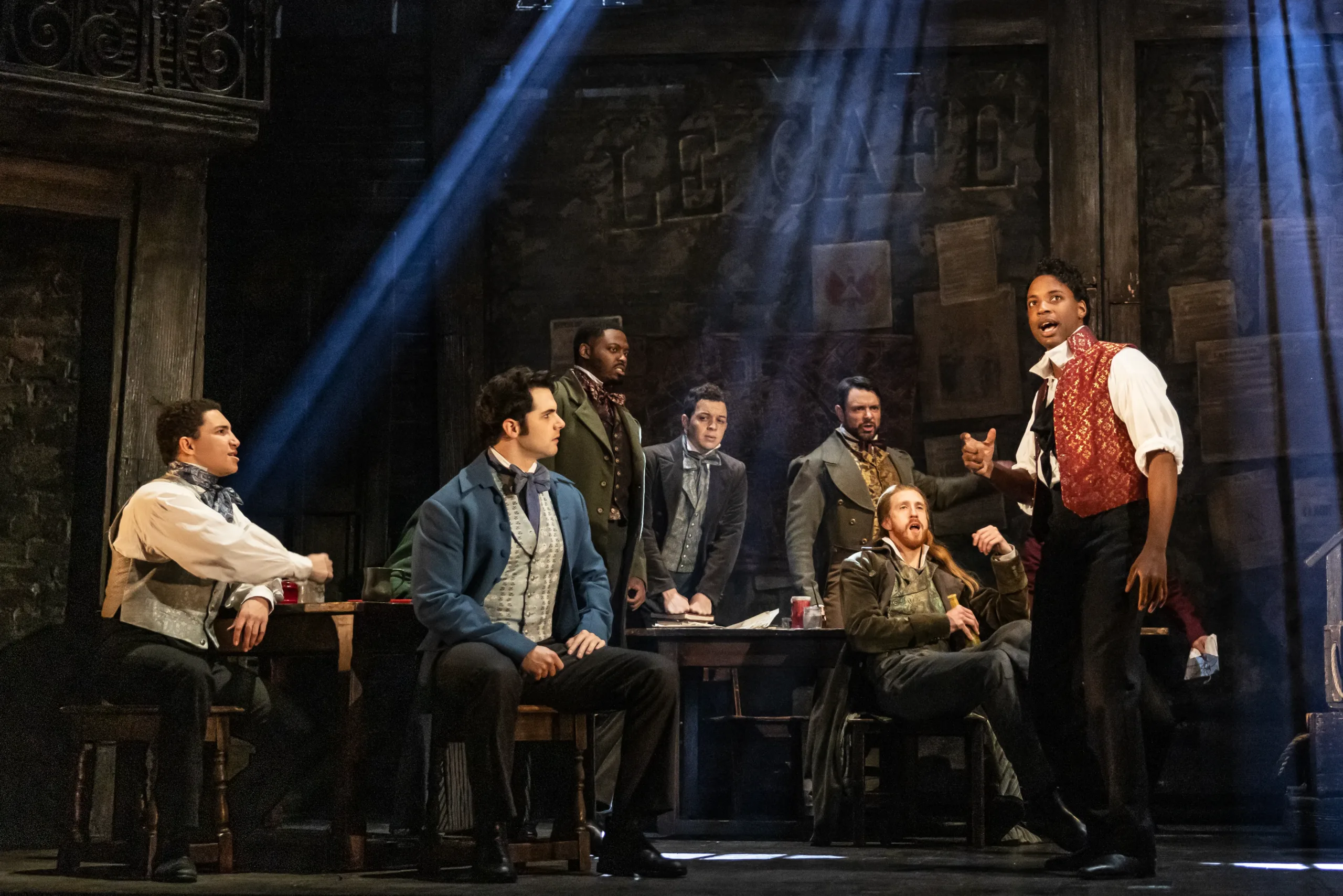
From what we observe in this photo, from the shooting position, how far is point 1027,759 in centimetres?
569

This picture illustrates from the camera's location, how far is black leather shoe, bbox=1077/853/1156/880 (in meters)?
4.70

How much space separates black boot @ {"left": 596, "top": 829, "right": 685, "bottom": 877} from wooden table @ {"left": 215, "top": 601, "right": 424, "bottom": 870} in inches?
32.9

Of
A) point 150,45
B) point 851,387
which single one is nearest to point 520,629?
point 851,387

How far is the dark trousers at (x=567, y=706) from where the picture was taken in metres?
4.84

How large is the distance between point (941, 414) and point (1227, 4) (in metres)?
2.32

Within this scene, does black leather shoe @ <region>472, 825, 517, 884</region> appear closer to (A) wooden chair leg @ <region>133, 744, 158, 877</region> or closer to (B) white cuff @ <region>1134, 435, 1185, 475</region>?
(A) wooden chair leg @ <region>133, 744, 158, 877</region>

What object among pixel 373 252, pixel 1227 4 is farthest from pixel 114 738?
pixel 1227 4

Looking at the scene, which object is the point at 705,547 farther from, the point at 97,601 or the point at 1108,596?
the point at 1108,596

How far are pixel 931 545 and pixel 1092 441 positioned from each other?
5.24ft

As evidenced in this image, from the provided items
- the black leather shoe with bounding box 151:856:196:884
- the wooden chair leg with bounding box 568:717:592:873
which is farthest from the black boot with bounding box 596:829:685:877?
the black leather shoe with bounding box 151:856:196:884

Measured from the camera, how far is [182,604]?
17.5 feet

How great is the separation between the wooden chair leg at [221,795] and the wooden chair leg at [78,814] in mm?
398

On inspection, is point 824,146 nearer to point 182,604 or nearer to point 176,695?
point 182,604

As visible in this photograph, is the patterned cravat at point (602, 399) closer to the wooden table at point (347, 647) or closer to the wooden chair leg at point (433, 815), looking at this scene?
the wooden table at point (347, 647)
